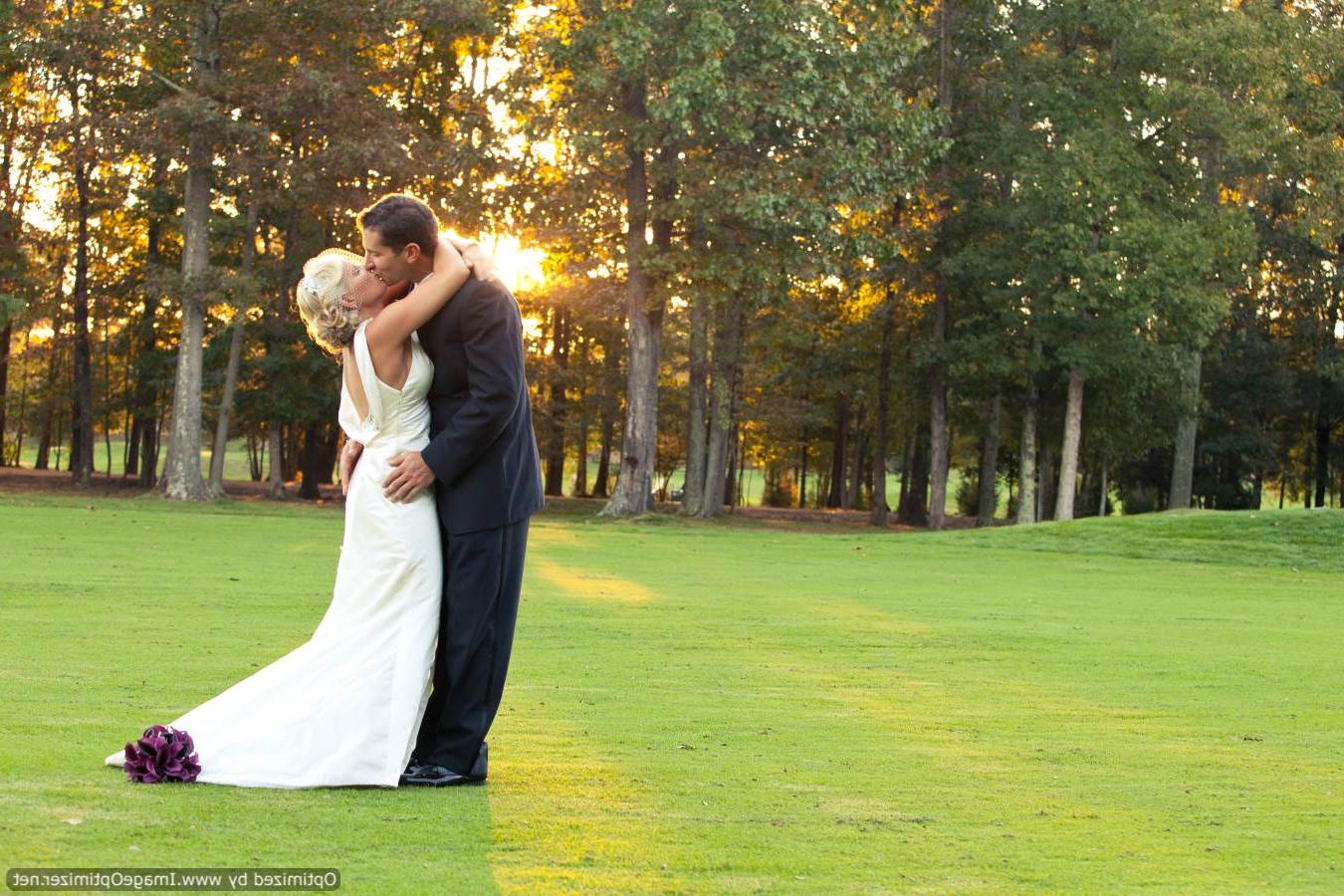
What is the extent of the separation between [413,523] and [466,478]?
274mm

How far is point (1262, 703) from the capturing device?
10234mm

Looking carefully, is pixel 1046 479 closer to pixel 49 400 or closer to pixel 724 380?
pixel 724 380

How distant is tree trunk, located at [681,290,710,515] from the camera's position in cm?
4481

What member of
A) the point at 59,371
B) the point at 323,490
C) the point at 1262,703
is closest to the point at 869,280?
the point at 323,490

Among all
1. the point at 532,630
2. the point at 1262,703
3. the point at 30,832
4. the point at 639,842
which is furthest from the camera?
the point at 532,630

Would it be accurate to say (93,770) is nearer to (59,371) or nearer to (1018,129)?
(1018,129)

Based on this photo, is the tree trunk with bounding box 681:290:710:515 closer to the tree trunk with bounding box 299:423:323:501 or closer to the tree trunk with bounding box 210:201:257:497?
the tree trunk with bounding box 299:423:323:501

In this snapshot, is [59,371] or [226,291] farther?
[59,371]

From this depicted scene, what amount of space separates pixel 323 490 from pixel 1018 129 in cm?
2411

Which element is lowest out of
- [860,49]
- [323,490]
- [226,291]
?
[323,490]

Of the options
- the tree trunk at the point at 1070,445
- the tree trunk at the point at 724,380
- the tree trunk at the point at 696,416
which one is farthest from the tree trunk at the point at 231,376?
the tree trunk at the point at 1070,445

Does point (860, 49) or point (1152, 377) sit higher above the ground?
point (860, 49)

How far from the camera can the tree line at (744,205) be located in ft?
121

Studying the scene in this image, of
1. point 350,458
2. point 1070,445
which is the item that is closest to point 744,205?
point 1070,445
